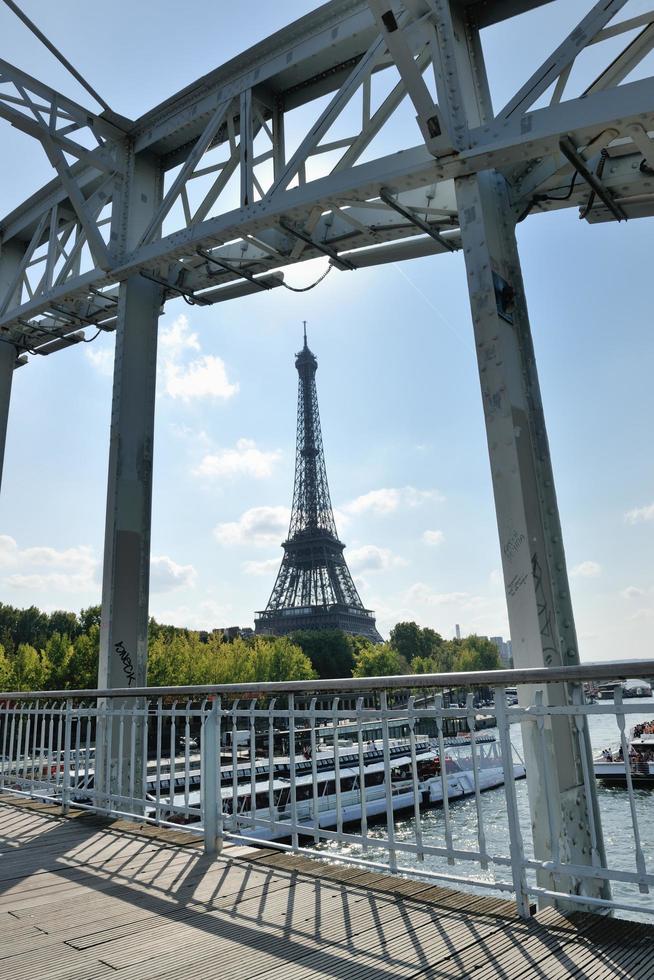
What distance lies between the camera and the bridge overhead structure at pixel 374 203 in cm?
398

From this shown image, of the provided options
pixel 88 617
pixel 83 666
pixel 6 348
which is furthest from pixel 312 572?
pixel 6 348

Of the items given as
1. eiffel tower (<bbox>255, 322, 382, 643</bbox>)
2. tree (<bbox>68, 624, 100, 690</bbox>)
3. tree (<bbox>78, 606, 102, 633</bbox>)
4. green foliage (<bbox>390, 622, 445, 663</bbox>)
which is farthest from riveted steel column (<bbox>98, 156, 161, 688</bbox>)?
green foliage (<bbox>390, 622, 445, 663</bbox>)

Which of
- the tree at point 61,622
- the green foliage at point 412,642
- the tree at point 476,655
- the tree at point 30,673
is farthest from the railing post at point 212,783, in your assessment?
the green foliage at point 412,642

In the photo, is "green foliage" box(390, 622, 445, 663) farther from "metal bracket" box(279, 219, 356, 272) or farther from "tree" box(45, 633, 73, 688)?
"metal bracket" box(279, 219, 356, 272)

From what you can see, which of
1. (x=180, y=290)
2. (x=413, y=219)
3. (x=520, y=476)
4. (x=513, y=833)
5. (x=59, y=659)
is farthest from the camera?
(x=59, y=659)

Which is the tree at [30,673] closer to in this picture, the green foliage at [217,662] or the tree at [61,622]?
the green foliage at [217,662]

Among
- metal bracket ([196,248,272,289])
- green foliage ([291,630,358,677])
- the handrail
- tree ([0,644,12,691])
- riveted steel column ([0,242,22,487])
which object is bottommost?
the handrail

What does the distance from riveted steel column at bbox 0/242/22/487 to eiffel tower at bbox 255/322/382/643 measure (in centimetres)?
5657

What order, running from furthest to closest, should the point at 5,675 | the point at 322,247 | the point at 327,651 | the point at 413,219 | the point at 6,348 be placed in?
the point at 327,651, the point at 5,675, the point at 6,348, the point at 322,247, the point at 413,219

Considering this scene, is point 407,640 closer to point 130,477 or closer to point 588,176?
point 130,477

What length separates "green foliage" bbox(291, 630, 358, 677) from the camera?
5931cm

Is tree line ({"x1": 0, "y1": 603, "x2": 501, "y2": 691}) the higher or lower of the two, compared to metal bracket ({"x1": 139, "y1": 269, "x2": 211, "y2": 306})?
lower

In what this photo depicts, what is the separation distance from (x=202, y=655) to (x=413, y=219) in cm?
3610

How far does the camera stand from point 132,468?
22.5 feet
